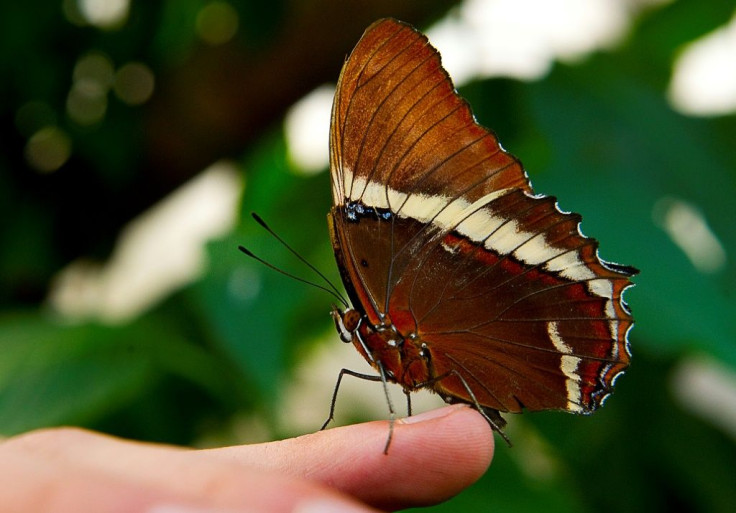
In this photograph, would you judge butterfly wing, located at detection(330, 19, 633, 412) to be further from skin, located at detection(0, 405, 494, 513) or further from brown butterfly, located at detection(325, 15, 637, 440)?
skin, located at detection(0, 405, 494, 513)

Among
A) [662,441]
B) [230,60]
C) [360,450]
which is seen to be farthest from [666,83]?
[360,450]

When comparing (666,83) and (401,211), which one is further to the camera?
(666,83)

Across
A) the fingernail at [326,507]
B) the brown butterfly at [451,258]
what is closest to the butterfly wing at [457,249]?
the brown butterfly at [451,258]

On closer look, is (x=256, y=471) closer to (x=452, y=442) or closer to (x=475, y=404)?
(x=452, y=442)

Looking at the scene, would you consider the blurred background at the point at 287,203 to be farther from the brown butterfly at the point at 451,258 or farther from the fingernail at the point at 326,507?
the fingernail at the point at 326,507

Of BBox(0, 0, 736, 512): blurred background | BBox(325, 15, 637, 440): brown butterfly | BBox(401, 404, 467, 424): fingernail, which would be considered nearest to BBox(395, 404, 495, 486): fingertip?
BBox(401, 404, 467, 424): fingernail

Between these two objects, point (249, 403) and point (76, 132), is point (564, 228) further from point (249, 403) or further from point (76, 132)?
point (76, 132)
